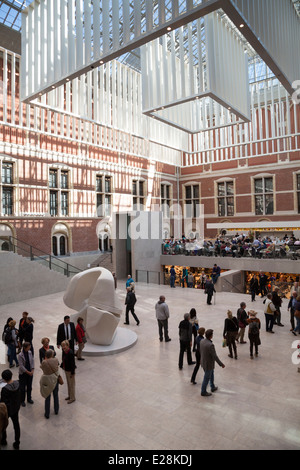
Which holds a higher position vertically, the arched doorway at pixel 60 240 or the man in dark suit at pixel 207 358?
the arched doorway at pixel 60 240

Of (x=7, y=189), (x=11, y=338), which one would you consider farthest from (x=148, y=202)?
(x=11, y=338)

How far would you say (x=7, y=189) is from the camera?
61.1 ft

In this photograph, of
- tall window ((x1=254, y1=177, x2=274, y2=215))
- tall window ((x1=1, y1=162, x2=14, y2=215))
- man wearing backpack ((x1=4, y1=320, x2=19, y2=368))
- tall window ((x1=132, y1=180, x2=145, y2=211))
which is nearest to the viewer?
man wearing backpack ((x1=4, y1=320, x2=19, y2=368))

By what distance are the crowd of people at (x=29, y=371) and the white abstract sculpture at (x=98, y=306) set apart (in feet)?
2.20

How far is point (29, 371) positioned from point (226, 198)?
1012 inches

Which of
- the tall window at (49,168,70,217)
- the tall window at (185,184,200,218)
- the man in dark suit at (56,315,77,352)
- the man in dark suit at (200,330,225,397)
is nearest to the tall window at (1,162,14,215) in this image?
the tall window at (49,168,70,217)

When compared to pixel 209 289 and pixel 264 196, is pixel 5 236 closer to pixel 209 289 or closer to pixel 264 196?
pixel 209 289

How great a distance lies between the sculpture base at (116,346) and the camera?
777 centimetres

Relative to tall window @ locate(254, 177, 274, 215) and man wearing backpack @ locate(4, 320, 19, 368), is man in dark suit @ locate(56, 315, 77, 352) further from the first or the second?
tall window @ locate(254, 177, 274, 215)

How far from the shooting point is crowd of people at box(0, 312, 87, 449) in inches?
171

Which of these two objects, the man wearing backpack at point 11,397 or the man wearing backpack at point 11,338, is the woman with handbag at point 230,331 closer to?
the man wearing backpack at point 11,397

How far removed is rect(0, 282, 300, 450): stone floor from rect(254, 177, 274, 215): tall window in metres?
19.5

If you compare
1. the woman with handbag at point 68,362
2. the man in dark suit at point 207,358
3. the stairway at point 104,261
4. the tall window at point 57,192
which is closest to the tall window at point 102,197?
the tall window at point 57,192

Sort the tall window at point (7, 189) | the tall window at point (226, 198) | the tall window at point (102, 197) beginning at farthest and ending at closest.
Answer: the tall window at point (226, 198), the tall window at point (102, 197), the tall window at point (7, 189)
